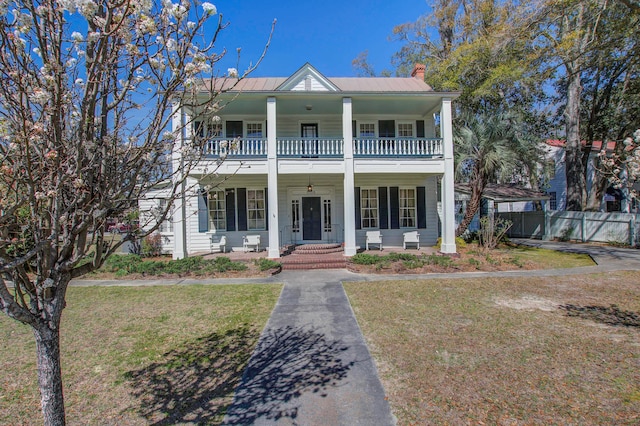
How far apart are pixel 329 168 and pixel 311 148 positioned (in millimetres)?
1227

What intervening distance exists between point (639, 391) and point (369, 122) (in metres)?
13.4

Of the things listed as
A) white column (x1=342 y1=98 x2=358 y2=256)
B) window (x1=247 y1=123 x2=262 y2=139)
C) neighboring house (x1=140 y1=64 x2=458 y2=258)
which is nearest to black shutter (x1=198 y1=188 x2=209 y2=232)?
neighboring house (x1=140 y1=64 x2=458 y2=258)

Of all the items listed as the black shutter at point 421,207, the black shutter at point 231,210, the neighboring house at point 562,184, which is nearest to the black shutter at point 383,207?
the black shutter at point 421,207

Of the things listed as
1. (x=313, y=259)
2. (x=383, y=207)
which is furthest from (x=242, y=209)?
(x=383, y=207)

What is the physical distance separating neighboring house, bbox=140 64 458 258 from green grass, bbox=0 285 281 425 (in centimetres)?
601

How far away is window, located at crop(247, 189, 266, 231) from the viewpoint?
593 inches

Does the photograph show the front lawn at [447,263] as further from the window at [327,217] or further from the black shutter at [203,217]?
the black shutter at [203,217]

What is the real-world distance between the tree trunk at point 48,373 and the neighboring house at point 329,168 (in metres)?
10.2

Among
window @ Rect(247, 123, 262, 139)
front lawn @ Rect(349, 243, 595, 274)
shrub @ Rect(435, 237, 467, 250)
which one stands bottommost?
front lawn @ Rect(349, 243, 595, 274)

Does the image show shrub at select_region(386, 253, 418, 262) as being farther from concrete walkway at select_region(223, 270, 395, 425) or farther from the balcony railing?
concrete walkway at select_region(223, 270, 395, 425)

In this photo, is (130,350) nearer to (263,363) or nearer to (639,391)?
(263,363)

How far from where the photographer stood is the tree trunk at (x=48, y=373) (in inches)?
89.7

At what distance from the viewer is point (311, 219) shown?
49.7 ft

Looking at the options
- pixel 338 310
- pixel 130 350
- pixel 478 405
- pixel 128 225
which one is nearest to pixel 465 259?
pixel 338 310
